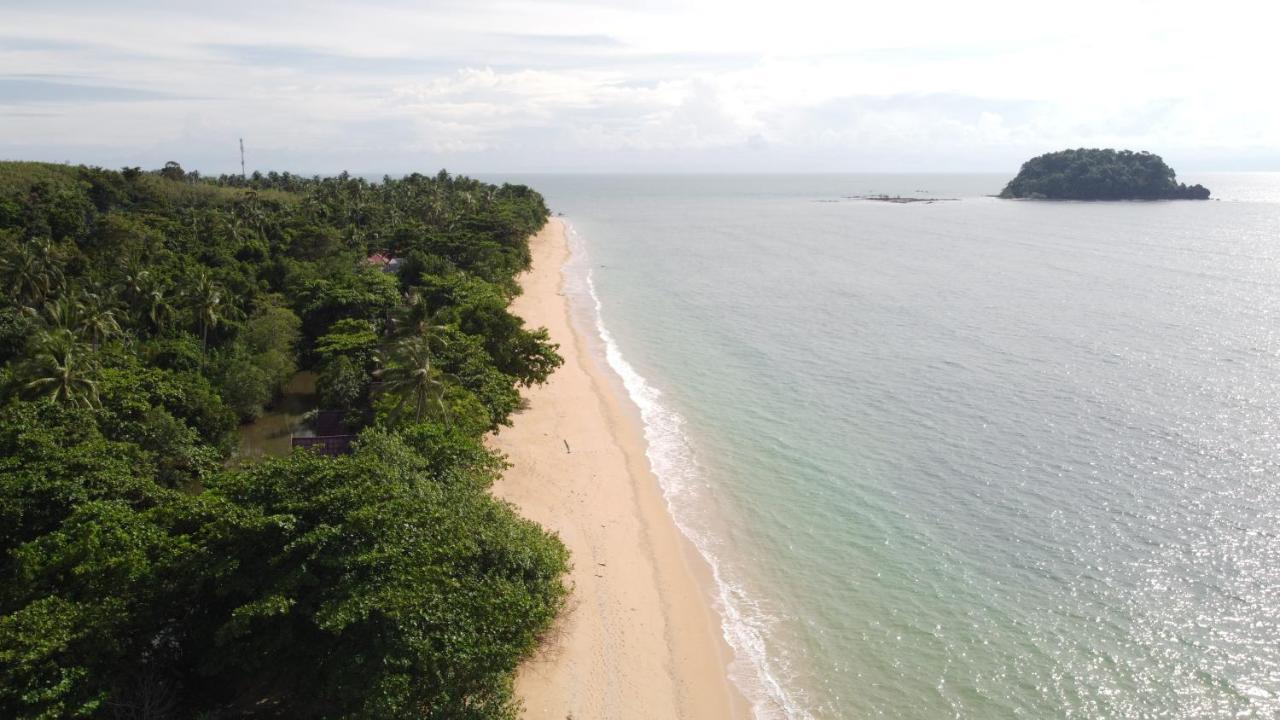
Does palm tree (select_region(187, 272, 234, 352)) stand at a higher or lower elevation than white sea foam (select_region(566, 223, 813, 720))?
higher

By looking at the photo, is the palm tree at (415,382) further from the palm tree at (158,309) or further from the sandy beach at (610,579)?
the palm tree at (158,309)

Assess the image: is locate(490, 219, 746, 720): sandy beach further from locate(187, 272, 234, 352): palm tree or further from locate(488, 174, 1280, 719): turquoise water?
locate(187, 272, 234, 352): palm tree

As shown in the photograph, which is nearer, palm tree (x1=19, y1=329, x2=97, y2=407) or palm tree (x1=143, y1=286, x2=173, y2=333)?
palm tree (x1=19, y1=329, x2=97, y2=407)

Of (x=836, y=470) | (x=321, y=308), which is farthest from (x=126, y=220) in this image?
(x=836, y=470)

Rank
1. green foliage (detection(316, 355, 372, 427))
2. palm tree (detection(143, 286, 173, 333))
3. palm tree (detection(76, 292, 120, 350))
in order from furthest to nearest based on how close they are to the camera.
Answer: palm tree (detection(143, 286, 173, 333)) → palm tree (detection(76, 292, 120, 350)) → green foliage (detection(316, 355, 372, 427))

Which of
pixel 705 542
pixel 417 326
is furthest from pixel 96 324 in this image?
pixel 705 542

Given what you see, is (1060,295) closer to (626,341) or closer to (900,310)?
(900,310)

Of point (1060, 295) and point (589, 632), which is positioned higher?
point (1060, 295)

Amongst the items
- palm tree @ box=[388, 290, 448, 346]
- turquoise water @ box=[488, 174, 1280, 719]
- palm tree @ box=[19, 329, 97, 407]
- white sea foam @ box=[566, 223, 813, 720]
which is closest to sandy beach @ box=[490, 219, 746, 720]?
white sea foam @ box=[566, 223, 813, 720]
